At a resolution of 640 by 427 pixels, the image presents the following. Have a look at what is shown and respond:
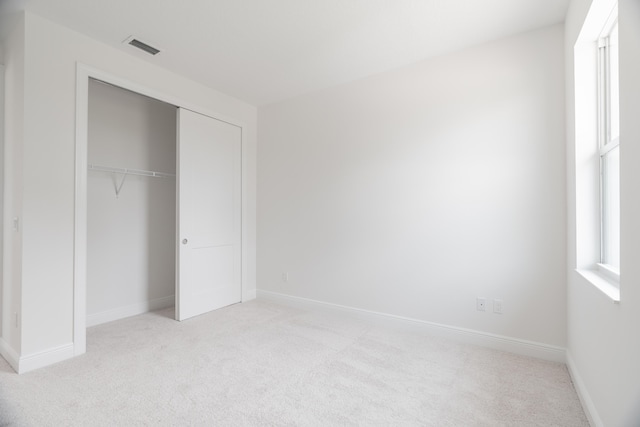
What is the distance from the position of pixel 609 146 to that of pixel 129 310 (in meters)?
4.33

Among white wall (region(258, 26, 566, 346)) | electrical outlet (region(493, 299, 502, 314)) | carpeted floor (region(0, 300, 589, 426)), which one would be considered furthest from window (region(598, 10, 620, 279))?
carpeted floor (region(0, 300, 589, 426))

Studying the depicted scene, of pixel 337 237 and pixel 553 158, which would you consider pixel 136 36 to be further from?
pixel 553 158

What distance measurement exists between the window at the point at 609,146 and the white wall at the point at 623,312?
0.17 metres

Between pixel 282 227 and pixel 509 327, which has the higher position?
pixel 282 227

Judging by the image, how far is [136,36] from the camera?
2.50m

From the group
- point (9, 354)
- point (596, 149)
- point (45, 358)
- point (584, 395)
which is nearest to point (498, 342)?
point (584, 395)

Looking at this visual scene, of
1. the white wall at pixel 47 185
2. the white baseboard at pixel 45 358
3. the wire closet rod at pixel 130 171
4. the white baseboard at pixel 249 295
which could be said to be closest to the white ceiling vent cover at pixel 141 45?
the white wall at pixel 47 185

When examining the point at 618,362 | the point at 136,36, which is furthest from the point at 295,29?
the point at 618,362

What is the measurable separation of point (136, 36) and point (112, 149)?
1.30 metres

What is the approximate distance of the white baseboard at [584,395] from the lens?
1552 mm

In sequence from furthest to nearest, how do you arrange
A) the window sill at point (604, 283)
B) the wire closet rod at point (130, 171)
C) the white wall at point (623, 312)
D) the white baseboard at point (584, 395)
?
the wire closet rod at point (130, 171) < the white baseboard at point (584, 395) < the window sill at point (604, 283) < the white wall at point (623, 312)

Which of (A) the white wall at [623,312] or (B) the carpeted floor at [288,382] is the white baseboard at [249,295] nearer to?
(B) the carpeted floor at [288,382]

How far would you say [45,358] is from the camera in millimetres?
2217

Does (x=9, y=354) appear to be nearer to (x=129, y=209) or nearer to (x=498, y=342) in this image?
(x=129, y=209)
